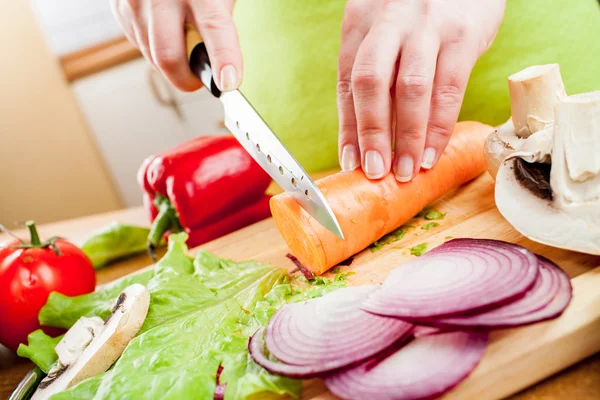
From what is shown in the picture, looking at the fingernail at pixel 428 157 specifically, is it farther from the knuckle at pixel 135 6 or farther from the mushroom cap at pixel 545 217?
the knuckle at pixel 135 6

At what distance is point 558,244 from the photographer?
4.26 feet

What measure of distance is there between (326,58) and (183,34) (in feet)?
2.58

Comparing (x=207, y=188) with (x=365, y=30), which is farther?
(x=207, y=188)

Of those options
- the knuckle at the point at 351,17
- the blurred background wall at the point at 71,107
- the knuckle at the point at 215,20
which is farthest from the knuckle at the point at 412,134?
the blurred background wall at the point at 71,107

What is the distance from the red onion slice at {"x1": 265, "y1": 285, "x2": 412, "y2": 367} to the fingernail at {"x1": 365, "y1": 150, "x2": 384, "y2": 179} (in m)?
0.47

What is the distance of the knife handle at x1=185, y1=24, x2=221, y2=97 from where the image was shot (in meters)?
1.79

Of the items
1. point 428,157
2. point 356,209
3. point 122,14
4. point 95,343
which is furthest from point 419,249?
point 122,14

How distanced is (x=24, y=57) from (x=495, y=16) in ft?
13.9

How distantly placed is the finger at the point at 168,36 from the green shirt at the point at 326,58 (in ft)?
2.34

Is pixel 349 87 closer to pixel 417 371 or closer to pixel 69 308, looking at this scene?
pixel 417 371

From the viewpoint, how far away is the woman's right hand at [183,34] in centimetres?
169

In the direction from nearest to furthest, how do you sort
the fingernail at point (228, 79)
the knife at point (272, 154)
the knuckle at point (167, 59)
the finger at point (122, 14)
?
1. the knife at point (272, 154)
2. the fingernail at point (228, 79)
3. the knuckle at point (167, 59)
4. the finger at point (122, 14)

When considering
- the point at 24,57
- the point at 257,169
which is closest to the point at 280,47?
the point at 257,169

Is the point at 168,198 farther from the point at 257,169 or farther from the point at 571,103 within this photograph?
the point at 571,103
